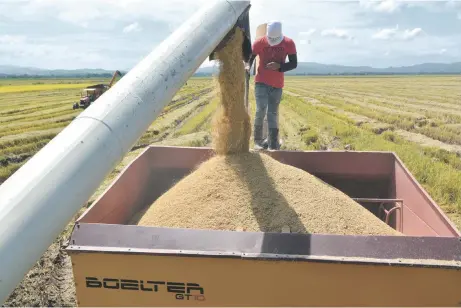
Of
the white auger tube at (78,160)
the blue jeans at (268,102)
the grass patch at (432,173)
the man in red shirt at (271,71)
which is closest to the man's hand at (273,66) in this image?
the man in red shirt at (271,71)

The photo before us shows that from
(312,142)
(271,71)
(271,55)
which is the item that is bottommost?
(312,142)

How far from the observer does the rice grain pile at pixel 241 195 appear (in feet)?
9.79

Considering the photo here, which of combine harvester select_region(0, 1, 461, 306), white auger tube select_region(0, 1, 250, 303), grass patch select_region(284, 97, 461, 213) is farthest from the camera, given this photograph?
grass patch select_region(284, 97, 461, 213)

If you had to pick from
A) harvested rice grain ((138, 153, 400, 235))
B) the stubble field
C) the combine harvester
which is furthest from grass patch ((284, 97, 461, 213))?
the combine harvester

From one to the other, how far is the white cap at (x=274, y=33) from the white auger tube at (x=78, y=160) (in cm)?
285

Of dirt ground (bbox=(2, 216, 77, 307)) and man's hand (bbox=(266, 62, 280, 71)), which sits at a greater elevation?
man's hand (bbox=(266, 62, 280, 71))

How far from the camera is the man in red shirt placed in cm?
Result: 493

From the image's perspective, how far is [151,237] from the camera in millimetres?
2357

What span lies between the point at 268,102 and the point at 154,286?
3.36m

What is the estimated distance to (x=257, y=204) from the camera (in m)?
3.16

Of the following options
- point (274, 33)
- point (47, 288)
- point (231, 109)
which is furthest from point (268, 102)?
point (47, 288)

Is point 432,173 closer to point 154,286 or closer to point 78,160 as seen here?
point 154,286

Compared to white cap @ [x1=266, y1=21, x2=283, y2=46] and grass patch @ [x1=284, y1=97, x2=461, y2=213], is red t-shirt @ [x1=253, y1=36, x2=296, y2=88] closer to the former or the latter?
white cap @ [x1=266, y1=21, x2=283, y2=46]

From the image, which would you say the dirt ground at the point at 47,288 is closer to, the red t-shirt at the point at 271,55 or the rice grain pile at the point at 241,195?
the rice grain pile at the point at 241,195
